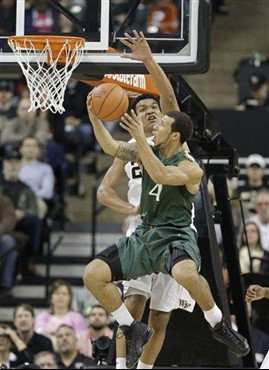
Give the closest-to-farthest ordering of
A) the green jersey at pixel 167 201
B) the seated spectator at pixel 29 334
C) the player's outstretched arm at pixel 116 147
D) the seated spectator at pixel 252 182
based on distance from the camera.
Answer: the green jersey at pixel 167 201 → the player's outstretched arm at pixel 116 147 → the seated spectator at pixel 29 334 → the seated spectator at pixel 252 182

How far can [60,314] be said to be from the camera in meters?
15.6

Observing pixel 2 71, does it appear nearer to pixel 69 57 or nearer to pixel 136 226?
pixel 69 57

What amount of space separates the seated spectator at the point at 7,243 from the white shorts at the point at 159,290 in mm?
5847

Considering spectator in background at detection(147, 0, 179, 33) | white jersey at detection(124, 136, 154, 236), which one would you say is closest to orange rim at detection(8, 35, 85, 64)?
white jersey at detection(124, 136, 154, 236)

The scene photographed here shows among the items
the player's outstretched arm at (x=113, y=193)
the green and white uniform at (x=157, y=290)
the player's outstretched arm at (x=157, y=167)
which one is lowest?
the green and white uniform at (x=157, y=290)

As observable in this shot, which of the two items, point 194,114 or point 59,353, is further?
point 59,353

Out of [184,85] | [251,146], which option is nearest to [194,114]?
[184,85]

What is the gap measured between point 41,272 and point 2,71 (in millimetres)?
7348

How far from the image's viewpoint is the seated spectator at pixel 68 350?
1455 centimetres

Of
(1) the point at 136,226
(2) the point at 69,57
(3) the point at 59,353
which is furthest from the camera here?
(3) the point at 59,353

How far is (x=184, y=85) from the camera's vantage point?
39.7 ft

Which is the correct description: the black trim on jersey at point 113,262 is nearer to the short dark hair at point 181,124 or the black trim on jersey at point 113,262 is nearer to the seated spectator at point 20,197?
the short dark hair at point 181,124

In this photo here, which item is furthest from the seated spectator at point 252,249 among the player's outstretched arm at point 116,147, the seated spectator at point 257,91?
the player's outstretched arm at point 116,147

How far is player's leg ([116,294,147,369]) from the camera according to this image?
11.3 meters
